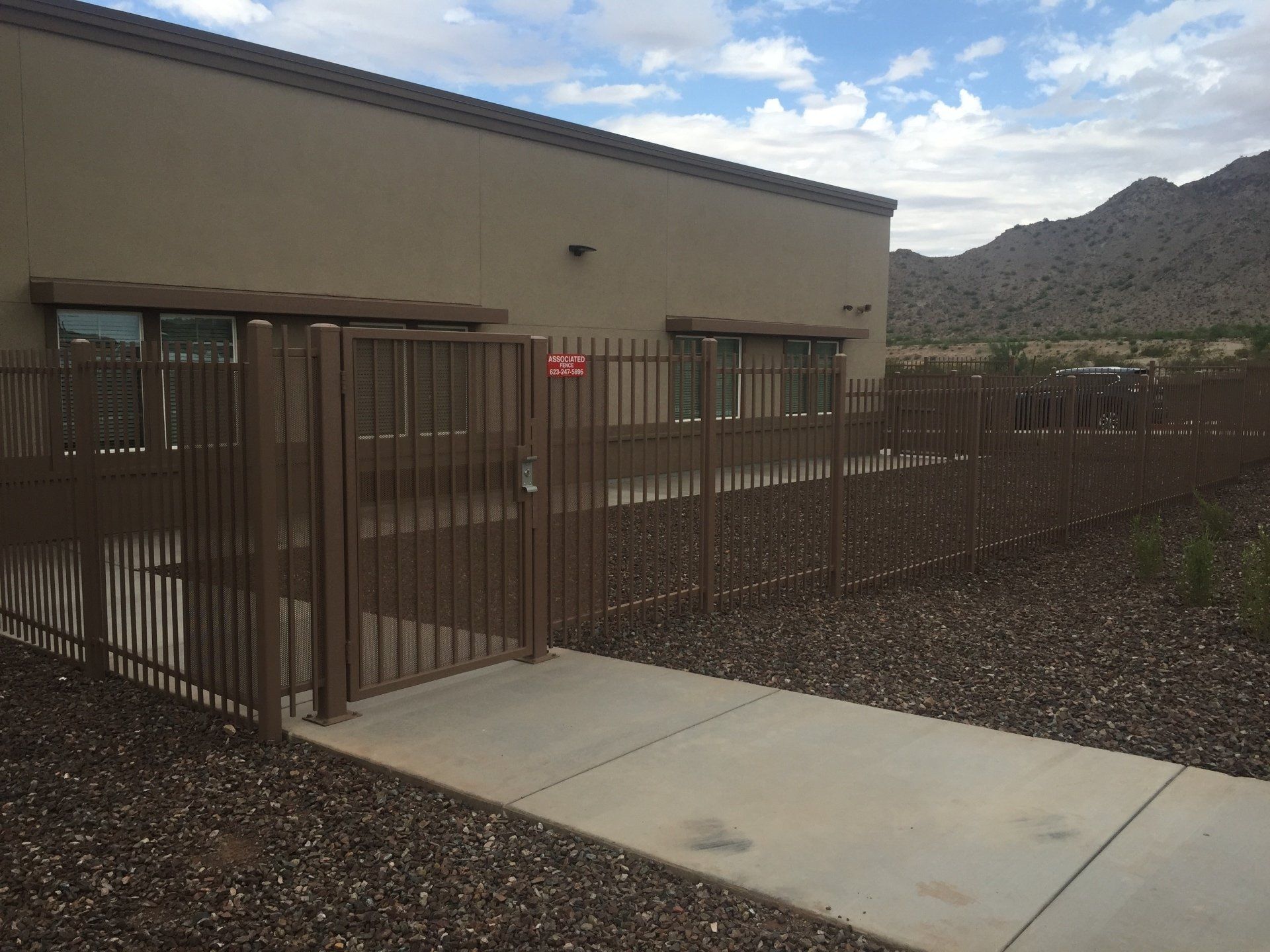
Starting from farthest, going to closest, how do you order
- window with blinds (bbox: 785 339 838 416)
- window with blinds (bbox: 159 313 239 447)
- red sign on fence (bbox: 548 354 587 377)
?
window with blinds (bbox: 785 339 838 416) → red sign on fence (bbox: 548 354 587 377) → window with blinds (bbox: 159 313 239 447)

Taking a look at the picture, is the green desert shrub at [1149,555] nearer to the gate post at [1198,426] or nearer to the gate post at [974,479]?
the gate post at [974,479]

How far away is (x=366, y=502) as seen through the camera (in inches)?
250

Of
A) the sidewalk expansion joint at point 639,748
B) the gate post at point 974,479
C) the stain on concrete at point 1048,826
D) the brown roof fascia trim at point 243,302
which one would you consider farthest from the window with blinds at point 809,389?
the brown roof fascia trim at point 243,302

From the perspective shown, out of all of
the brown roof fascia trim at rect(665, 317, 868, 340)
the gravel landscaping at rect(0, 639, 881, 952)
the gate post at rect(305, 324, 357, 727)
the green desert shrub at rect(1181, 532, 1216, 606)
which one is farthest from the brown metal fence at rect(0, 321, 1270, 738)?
the brown roof fascia trim at rect(665, 317, 868, 340)

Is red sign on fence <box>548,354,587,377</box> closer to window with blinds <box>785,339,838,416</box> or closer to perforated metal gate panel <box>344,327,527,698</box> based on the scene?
perforated metal gate panel <box>344,327,527,698</box>

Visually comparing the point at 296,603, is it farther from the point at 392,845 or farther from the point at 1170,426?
the point at 1170,426

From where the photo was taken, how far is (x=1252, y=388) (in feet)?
66.0

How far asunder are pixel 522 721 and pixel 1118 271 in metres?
89.8

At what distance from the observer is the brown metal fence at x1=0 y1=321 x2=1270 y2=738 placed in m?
5.82

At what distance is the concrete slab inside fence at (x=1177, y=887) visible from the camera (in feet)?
12.2

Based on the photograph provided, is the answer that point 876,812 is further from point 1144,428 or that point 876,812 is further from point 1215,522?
point 1144,428

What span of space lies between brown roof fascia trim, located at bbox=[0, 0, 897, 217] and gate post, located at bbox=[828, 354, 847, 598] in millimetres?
8106

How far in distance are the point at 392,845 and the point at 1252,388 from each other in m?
19.9

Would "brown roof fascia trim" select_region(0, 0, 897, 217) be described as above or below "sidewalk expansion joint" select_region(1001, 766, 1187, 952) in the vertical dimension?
above
